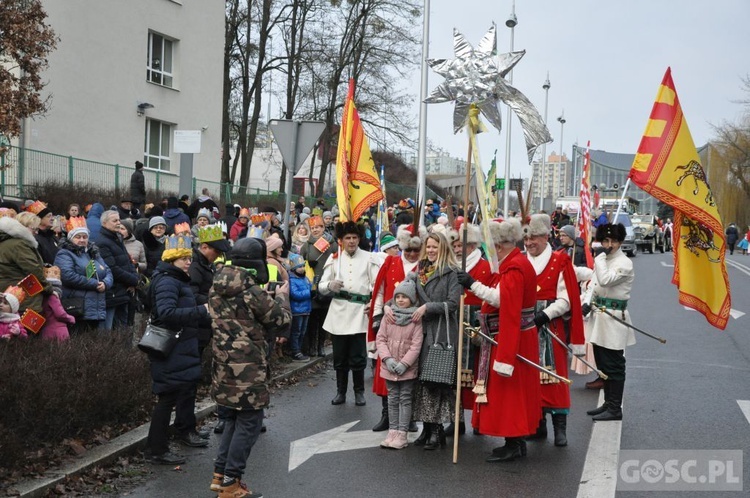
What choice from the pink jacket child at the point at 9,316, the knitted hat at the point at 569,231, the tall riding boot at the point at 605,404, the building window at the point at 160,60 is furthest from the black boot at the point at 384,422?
the building window at the point at 160,60

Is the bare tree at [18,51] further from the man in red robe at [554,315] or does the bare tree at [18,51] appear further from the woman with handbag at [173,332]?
the man in red robe at [554,315]

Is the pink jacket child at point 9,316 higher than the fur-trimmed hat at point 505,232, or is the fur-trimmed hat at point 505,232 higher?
the fur-trimmed hat at point 505,232

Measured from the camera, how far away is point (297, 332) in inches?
482

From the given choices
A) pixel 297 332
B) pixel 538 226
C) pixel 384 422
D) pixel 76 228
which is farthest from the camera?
pixel 297 332

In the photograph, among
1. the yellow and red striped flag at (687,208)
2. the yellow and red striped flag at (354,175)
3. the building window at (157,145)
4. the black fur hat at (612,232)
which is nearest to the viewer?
the yellow and red striped flag at (687,208)

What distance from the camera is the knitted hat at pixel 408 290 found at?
25.7ft

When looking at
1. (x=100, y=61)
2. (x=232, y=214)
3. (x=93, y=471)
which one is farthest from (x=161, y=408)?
(x=100, y=61)

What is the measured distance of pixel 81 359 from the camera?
25.6 feet

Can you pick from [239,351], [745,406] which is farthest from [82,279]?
[745,406]

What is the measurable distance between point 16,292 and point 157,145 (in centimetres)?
2191

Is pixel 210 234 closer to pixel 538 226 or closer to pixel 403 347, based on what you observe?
pixel 403 347

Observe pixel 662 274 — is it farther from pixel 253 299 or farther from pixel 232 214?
pixel 253 299

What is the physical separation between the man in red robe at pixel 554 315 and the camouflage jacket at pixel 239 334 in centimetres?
256

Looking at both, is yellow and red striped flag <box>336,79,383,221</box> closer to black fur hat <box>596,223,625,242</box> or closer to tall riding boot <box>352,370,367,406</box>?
tall riding boot <box>352,370,367,406</box>
